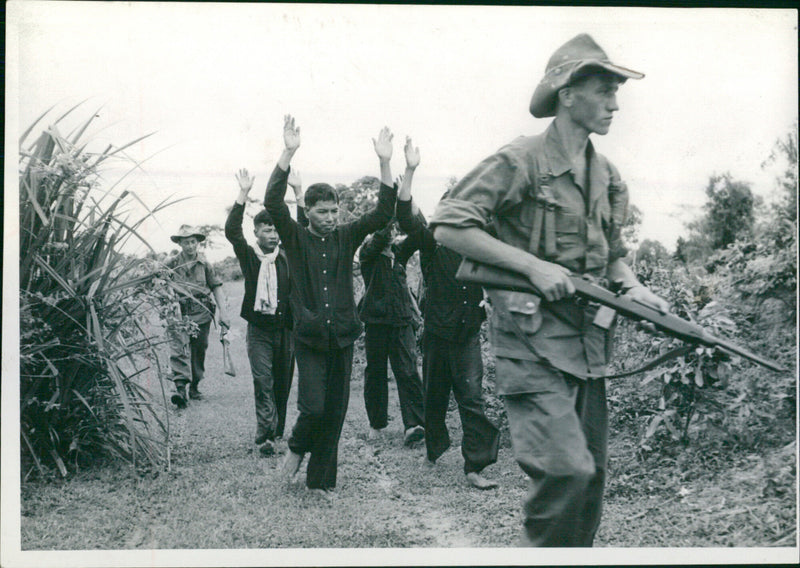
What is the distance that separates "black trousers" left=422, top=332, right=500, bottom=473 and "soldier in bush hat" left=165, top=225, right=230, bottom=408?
143cm

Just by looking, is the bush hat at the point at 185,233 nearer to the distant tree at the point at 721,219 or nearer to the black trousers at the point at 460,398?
the black trousers at the point at 460,398

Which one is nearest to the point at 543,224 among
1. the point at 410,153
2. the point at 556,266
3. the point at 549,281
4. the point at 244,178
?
the point at 556,266

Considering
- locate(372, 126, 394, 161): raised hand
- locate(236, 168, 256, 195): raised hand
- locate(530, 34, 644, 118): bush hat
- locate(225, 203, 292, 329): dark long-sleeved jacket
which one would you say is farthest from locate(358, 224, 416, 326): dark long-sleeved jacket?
locate(530, 34, 644, 118): bush hat

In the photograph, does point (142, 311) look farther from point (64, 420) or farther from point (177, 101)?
point (177, 101)

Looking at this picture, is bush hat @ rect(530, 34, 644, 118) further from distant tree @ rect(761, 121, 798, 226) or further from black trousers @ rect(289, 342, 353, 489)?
black trousers @ rect(289, 342, 353, 489)

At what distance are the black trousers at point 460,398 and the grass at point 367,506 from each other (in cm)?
19

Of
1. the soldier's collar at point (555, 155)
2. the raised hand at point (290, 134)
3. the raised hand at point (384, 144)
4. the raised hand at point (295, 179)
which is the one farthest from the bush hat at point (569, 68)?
the raised hand at point (295, 179)

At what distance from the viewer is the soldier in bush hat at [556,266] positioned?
379 cm

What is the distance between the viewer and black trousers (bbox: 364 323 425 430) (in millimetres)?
5980

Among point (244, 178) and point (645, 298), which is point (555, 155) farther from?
point (244, 178)

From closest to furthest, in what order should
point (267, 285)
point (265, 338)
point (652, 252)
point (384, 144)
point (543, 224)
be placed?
point (543, 224) → point (384, 144) → point (652, 252) → point (267, 285) → point (265, 338)

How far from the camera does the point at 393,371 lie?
6180 mm

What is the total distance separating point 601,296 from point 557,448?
0.73m

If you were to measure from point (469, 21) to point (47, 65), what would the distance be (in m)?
2.42
